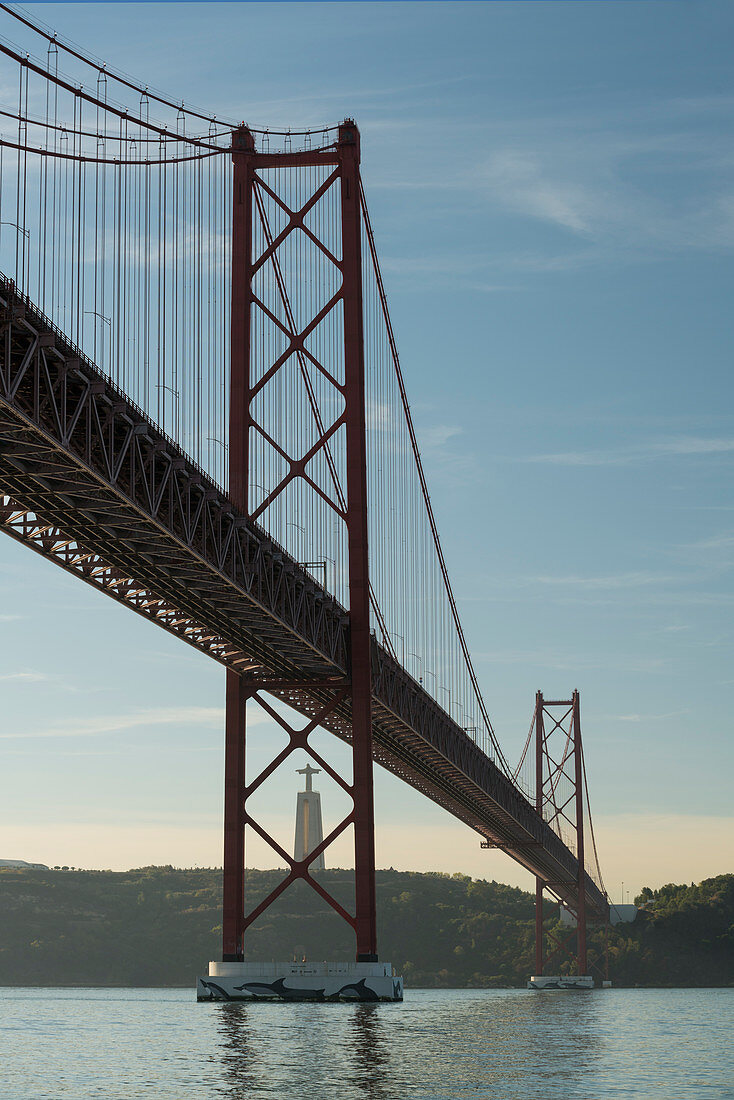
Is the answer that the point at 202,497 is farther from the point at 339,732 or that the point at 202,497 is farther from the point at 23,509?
the point at 339,732

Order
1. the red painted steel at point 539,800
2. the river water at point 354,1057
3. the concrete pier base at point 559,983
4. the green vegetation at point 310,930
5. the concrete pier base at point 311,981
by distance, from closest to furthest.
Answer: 1. the river water at point 354,1057
2. the concrete pier base at point 311,981
3. the concrete pier base at point 559,983
4. the red painted steel at point 539,800
5. the green vegetation at point 310,930

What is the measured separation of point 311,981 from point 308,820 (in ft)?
256

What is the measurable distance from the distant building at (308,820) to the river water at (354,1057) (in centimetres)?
7130

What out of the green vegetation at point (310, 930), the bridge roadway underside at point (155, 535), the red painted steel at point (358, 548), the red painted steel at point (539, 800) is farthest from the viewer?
the green vegetation at point (310, 930)

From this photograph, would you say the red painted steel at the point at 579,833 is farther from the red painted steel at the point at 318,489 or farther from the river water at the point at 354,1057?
the red painted steel at the point at 318,489

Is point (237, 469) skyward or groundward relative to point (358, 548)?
skyward

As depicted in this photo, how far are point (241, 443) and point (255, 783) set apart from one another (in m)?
8.86

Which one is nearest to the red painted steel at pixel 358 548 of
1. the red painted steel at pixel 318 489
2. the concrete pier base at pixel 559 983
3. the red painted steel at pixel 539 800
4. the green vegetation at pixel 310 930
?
the red painted steel at pixel 318 489

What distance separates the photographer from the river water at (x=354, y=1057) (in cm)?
2109

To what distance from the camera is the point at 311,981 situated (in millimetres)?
40062

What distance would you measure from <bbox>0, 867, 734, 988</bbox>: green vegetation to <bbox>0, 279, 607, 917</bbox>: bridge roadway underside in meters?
60.9

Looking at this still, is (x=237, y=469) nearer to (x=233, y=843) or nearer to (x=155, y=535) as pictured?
(x=233, y=843)

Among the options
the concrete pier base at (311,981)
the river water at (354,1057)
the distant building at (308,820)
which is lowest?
the river water at (354,1057)

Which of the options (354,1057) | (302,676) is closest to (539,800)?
(302,676)
